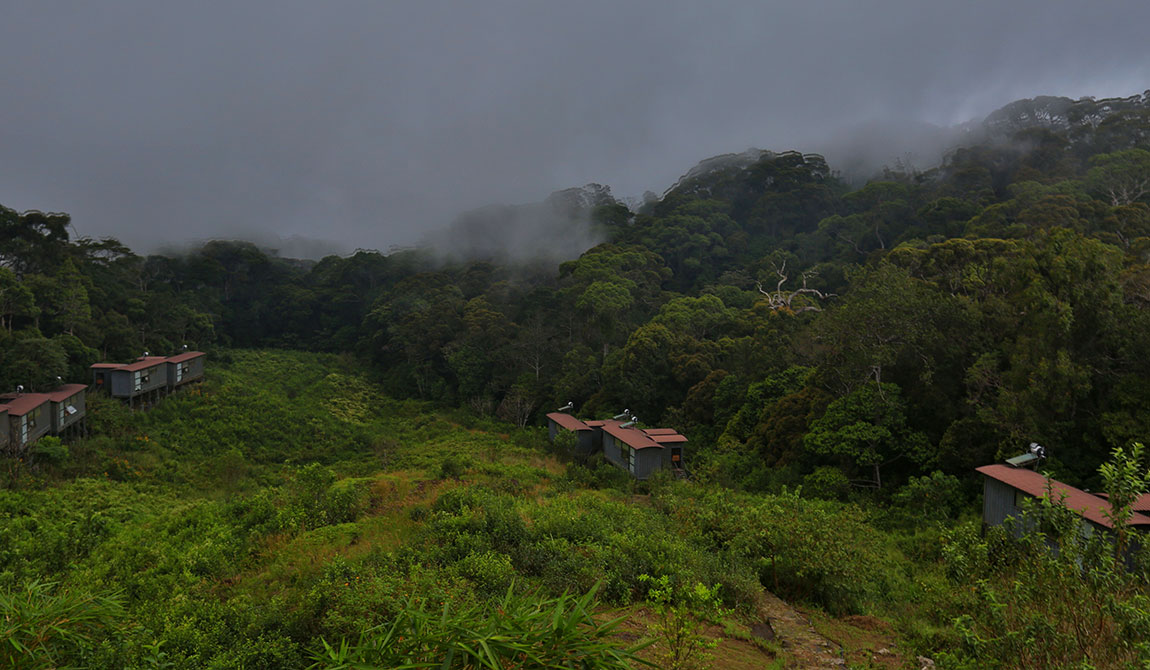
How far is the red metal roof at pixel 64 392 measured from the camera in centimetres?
2086

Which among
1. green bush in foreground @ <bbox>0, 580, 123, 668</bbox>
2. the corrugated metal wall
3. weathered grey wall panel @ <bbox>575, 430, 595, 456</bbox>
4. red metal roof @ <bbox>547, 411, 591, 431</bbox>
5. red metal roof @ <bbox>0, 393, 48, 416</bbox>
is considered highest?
green bush in foreground @ <bbox>0, 580, 123, 668</bbox>

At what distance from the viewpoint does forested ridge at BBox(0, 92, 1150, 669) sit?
13.1 feet

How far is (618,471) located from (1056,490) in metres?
10.8

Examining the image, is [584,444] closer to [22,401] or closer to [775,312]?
[775,312]

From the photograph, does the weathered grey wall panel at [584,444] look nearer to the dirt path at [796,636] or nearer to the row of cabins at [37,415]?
the dirt path at [796,636]

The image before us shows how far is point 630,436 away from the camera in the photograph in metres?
19.4

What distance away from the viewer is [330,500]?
35.5 feet

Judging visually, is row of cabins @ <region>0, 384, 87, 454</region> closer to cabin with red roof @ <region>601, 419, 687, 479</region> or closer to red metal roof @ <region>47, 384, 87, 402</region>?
red metal roof @ <region>47, 384, 87, 402</region>

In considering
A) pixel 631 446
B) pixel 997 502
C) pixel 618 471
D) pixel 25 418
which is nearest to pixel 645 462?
pixel 631 446

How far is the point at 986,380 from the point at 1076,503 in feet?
18.8

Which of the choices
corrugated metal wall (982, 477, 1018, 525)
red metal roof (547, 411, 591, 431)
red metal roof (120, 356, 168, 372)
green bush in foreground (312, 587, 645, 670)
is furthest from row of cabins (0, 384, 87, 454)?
corrugated metal wall (982, 477, 1018, 525)

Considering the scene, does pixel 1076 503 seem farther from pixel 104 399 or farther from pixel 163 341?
pixel 163 341

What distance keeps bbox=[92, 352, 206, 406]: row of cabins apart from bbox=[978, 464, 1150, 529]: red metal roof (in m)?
31.0

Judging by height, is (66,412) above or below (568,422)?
above
